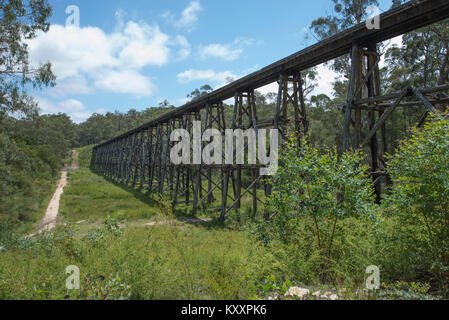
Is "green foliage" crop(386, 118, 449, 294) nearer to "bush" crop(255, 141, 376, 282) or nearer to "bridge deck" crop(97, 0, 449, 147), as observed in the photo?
"bush" crop(255, 141, 376, 282)

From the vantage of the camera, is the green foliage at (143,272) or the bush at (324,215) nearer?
the green foliage at (143,272)

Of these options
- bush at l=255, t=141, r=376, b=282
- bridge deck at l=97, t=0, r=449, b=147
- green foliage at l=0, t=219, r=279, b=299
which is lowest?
green foliage at l=0, t=219, r=279, b=299

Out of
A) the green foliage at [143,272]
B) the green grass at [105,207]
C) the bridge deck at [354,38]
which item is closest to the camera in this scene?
the green foliage at [143,272]

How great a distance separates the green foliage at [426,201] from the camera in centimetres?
272

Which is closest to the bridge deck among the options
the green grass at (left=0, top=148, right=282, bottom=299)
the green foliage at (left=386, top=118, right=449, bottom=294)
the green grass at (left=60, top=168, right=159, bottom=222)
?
the green foliage at (left=386, top=118, right=449, bottom=294)

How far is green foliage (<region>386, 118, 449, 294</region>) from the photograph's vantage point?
2.72 meters

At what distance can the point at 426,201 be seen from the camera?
2.80 metres

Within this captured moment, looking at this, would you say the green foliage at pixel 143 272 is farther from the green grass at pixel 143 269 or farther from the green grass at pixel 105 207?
the green grass at pixel 105 207

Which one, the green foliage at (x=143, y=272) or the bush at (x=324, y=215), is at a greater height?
the bush at (x=324, y=215)

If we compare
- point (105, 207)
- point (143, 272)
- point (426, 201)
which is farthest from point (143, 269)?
point (105, 207)

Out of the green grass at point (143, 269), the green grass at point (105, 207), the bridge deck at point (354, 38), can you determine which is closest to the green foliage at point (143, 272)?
the green grass at point (143, 269)

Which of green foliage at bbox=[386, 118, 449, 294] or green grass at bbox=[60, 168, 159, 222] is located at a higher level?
green foliage at bbox=[386, 118, 449, 294]

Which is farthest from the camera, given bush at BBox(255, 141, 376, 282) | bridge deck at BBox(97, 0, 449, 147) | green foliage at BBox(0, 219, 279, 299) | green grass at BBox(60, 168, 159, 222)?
green grass at BBox(60, 168, 159, 222)
